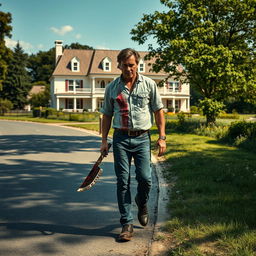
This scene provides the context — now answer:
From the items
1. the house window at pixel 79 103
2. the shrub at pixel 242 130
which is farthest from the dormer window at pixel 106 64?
the shrub at pixel 242 130

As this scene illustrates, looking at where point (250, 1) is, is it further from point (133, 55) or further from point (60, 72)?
point (60, 72)

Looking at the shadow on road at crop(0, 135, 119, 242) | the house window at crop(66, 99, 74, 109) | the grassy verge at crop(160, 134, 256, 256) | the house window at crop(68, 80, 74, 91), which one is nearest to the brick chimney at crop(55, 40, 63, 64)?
the house window at crop(68, 80, 74, 91)

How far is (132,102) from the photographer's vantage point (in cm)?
383

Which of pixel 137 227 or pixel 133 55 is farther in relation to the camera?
pixel 137 227

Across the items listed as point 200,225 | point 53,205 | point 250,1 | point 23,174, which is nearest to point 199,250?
point 200,225

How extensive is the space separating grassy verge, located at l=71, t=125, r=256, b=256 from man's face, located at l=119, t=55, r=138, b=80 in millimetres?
1831

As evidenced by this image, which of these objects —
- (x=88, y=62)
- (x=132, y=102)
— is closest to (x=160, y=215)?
(x=132, y=102)

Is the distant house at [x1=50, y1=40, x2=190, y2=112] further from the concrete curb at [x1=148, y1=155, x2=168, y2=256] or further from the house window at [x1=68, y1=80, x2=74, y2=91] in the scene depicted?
the concrete curb at [x1=148, y1=155, x2=168, y2=256]

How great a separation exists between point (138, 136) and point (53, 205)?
210cm

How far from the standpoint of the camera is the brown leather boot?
3.65 metres

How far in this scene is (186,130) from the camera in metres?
19.1

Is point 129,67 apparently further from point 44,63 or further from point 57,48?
point 44,63

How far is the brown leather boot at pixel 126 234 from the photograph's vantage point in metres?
3.65

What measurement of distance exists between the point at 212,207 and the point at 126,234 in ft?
4.72
